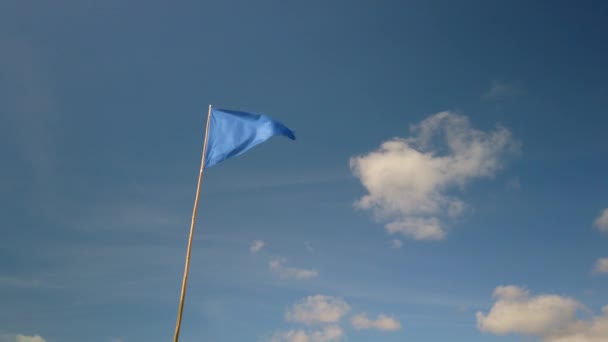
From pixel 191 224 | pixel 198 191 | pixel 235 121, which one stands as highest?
pixel 235 121

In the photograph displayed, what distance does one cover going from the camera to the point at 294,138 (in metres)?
28.2

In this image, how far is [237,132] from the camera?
2827 centimetres

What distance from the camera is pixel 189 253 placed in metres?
21.2

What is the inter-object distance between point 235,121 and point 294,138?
4449mm

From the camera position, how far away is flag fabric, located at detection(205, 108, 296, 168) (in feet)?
90.2

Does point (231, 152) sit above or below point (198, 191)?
above

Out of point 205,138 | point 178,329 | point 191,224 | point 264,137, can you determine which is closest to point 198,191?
point 191,224

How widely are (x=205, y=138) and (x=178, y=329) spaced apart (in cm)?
1242

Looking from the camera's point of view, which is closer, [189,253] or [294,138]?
[189,253]

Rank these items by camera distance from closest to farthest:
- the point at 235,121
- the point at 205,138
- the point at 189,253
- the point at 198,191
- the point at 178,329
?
the point at 178,329 → the point at 189,253 → the point at 198,191 → the point at 205,138 → the point at 235,121

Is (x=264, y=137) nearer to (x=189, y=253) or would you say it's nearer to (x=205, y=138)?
(x=205, y=138)

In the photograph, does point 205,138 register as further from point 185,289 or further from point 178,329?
point 178,329

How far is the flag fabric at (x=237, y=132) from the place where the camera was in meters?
27.5

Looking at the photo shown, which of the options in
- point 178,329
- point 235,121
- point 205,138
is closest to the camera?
point 178,329
